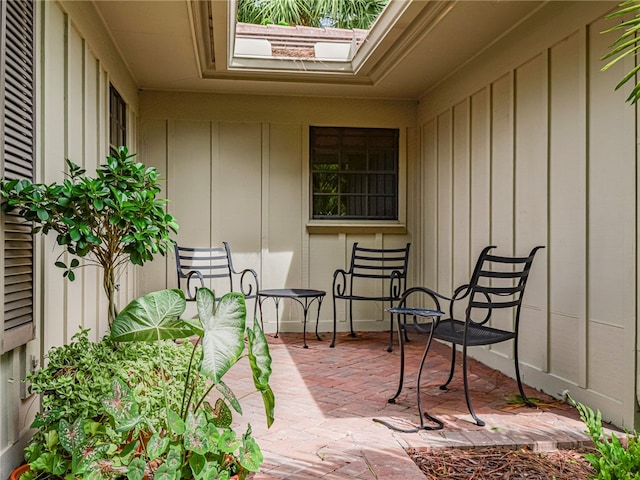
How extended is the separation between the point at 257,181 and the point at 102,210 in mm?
3617

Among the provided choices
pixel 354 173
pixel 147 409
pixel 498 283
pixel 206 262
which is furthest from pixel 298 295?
pixel 147 409

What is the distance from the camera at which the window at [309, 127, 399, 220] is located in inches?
236

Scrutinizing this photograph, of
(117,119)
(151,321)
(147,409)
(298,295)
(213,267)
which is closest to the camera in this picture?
(151,321)

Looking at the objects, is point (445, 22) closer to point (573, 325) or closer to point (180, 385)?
point (573, 325)

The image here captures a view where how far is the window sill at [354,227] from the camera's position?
5.88 meters

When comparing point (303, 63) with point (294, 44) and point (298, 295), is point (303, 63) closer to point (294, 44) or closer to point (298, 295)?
point (294, 44)

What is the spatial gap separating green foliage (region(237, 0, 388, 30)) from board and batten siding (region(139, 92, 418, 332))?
383cm

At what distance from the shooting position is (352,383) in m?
3.75

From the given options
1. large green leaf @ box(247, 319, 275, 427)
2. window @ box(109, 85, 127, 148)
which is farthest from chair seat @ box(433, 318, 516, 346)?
window @ box(109, 85, 127, 148)

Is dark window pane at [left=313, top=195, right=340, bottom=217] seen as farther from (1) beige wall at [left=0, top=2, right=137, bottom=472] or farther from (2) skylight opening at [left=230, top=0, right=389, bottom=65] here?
(1) beige wall at [left=0, top=2, right=137, bottom=472]

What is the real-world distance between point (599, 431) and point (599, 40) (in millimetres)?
2368

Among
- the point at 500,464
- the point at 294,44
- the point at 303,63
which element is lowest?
the point at 500,464

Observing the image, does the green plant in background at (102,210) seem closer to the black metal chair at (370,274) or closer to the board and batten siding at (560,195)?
the board and batten siding at (560,195)

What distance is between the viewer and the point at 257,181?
5824 millimetres
